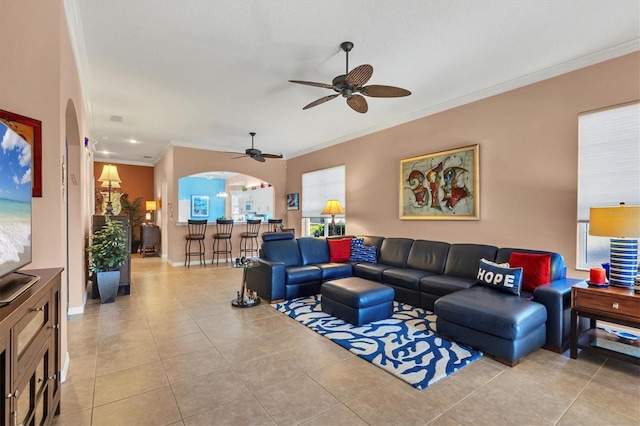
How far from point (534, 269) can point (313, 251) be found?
3054 millimetres

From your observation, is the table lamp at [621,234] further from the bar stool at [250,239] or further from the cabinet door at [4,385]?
the bar stool at [250,239]

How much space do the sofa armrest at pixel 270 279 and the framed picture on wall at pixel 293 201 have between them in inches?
153

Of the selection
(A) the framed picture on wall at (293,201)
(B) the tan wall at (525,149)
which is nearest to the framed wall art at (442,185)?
(B) the tan wall at (525,149)

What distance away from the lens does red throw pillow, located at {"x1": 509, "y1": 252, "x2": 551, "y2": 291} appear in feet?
10.2

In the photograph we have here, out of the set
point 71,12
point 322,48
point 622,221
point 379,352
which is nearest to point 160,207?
point 71,12

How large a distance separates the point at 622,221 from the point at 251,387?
3.21 metres

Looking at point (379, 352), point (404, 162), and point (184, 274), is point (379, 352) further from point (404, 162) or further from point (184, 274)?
point (184, 274)

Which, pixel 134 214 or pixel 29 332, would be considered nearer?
pixel 29 332

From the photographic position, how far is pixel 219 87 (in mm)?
4109

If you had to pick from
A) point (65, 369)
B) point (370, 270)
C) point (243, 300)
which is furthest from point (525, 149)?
point (65, 369)

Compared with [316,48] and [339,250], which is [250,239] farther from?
[316,48]

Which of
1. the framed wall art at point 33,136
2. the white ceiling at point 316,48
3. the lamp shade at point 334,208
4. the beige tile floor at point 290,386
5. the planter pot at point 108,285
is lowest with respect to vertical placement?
the beige tile floor at point 290,386

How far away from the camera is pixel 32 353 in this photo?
4.51ft

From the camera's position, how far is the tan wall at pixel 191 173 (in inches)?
283
